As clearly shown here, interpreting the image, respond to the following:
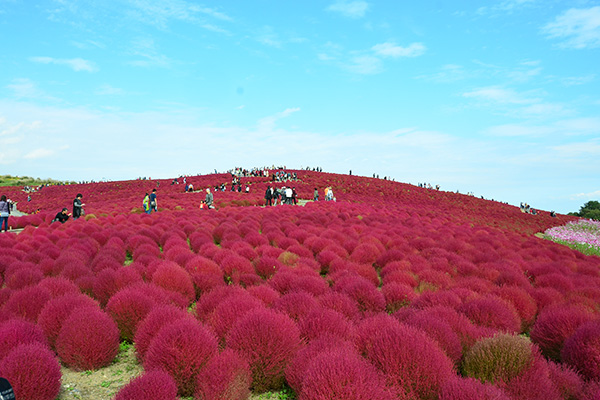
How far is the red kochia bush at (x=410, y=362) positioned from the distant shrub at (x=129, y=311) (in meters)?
Answer: 2.82

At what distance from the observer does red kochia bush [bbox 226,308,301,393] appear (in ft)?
10.9

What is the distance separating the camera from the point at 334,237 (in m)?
10.3

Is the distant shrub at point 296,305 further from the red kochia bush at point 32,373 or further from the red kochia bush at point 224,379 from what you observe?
the red kochia bush at point 32,373

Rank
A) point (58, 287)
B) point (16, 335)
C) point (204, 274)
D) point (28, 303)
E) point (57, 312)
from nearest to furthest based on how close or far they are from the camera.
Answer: point (16, 335)
point (57, 312)
point (28, 303)
point (58, 287)
point (204, 274)

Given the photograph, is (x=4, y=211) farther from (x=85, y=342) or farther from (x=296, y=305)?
(x=296, y=305)

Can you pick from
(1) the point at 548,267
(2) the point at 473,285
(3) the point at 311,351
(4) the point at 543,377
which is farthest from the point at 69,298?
(1) the point at 548,267

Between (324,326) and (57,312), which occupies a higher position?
(324,326)

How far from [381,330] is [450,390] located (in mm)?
845

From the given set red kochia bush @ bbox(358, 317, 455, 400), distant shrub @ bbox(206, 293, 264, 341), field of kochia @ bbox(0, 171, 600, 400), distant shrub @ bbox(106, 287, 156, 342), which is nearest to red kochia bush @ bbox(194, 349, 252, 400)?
field of kochia @ bbox(0, 171, 600, 400)

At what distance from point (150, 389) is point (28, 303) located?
315cm

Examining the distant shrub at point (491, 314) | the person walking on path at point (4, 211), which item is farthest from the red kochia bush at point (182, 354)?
the person walking on path at point (4, 211)

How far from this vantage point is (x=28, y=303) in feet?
15.4

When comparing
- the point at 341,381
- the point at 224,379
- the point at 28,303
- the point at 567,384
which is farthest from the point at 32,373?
the point at 567,384

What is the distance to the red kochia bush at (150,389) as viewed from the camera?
2.68 meters
